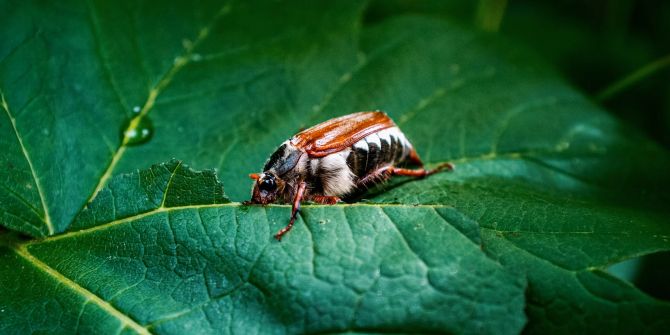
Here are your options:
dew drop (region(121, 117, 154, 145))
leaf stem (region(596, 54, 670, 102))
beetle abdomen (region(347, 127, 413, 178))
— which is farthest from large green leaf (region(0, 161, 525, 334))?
leaf stem (region(596, 54, 670, 102))

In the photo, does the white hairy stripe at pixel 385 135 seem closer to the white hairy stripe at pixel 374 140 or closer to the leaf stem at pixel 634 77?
the white hairy stripe at pixel 374 140

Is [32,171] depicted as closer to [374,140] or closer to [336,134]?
[336,134]

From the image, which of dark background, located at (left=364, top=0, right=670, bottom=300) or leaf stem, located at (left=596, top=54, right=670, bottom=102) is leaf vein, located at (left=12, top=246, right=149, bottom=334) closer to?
dark background, located at (left=364, top=0, right=670, bottom=300)

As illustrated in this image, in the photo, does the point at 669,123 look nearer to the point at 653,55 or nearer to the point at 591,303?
the point at 653,55

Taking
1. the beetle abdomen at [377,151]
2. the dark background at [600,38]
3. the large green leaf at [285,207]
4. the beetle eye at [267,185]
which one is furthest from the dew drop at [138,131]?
the dark background at [600,38]

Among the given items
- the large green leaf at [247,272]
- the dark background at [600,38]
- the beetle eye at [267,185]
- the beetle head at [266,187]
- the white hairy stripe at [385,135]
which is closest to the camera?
the large green leaf at [247,272]

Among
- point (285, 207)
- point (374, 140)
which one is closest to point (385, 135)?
point (374, 140)
